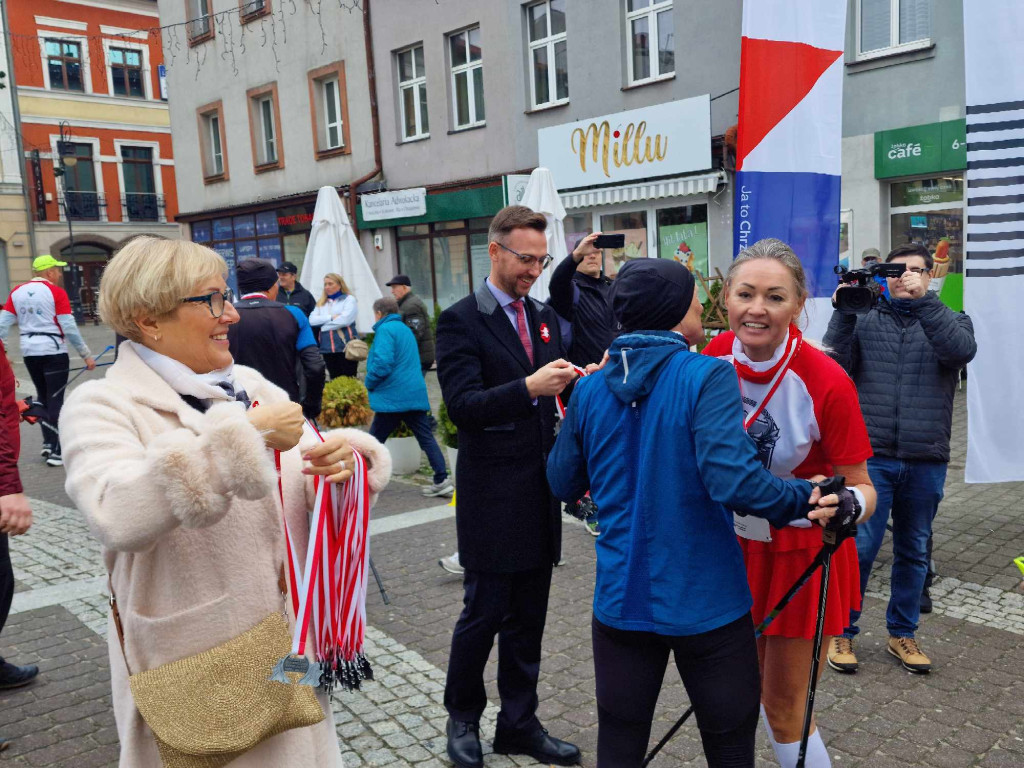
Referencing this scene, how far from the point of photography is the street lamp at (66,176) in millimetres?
35781

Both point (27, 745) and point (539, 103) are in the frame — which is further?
point (539, 103)

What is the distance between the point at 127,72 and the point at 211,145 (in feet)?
59.1

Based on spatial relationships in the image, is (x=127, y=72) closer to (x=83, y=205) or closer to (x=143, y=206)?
(x=143, y=206)

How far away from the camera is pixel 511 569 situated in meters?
3.25

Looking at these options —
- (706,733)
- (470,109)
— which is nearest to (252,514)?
(706,733)

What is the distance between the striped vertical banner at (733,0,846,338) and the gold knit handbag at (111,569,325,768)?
442 centimetres

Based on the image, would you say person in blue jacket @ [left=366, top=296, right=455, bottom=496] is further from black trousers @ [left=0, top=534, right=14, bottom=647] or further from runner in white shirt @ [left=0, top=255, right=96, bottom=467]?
black trousers @ [left=0, top=534, right=14, bottom=647]

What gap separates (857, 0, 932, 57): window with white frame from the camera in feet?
37.5

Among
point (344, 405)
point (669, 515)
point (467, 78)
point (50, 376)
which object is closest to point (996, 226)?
point (669, 515)

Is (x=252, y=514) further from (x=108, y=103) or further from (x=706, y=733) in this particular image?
(x=108, y=103)

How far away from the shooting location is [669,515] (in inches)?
86.8

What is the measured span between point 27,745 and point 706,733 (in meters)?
3.01

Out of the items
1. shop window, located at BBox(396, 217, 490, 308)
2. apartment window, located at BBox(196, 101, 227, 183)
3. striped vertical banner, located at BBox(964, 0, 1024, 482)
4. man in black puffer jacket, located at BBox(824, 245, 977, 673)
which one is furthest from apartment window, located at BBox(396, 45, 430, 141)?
man in black puffer jacket, located at BBox(824, 245, 977, 673)

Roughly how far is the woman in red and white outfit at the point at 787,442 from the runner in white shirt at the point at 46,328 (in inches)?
316
